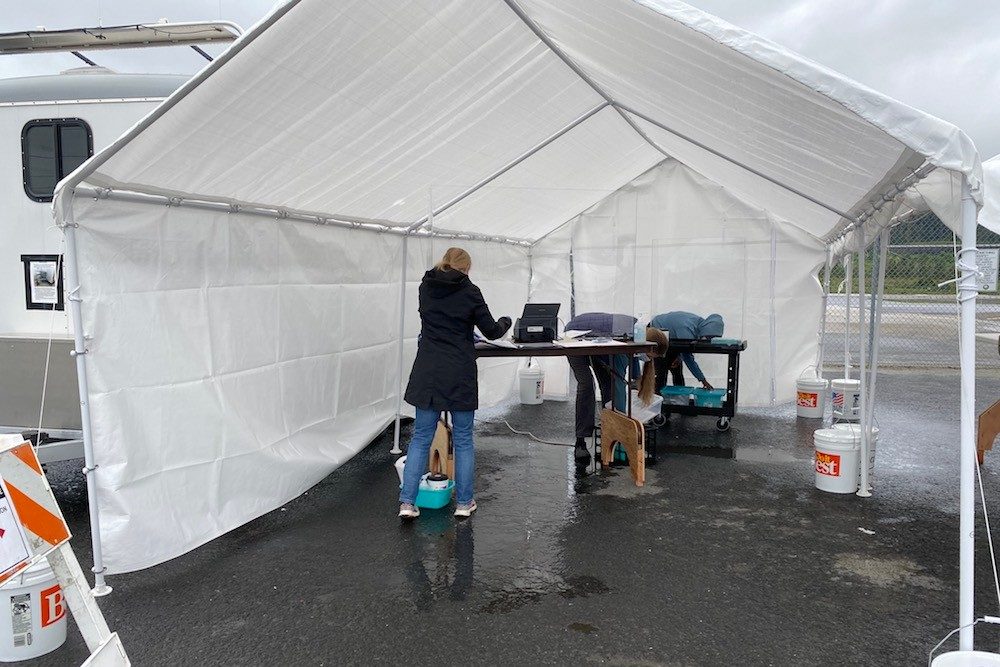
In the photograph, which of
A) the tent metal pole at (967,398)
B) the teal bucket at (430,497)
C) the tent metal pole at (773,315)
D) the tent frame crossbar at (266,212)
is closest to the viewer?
the tent metal pole at (967,398)

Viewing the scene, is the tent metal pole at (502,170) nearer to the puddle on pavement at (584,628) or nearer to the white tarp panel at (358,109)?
the white tarp panel at (358,109)

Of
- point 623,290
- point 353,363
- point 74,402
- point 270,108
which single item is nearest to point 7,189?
point 74,402

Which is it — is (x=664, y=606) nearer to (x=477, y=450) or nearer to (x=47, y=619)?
(x=47, y=619)

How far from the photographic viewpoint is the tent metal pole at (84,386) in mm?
3438

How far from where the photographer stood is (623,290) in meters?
8.95

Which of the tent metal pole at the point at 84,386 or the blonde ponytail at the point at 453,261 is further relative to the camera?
the blonde ponytail at the point at 453,261

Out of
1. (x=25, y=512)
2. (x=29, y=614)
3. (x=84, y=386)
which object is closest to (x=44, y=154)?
(x=84, y=386)

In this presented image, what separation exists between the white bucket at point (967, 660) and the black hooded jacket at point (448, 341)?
8.92ft

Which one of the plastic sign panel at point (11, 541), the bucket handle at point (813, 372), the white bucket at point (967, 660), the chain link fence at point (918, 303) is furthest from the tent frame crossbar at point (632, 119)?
the white bucket at point (967, 660)

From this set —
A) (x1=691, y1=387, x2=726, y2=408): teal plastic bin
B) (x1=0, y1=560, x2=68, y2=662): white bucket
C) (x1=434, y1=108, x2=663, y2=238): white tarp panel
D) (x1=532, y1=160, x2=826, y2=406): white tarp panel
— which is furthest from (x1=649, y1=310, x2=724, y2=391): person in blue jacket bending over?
(x1=0, y1=560, x2=68, y2=662): white bucket

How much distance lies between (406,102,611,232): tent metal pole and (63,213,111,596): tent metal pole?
311 centimetres

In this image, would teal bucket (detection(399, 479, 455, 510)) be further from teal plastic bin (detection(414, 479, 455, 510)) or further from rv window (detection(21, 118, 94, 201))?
rv window (detection(21, 118, 94, 201))

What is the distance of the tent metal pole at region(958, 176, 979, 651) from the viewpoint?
2670 mm

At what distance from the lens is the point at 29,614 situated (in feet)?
9.76
